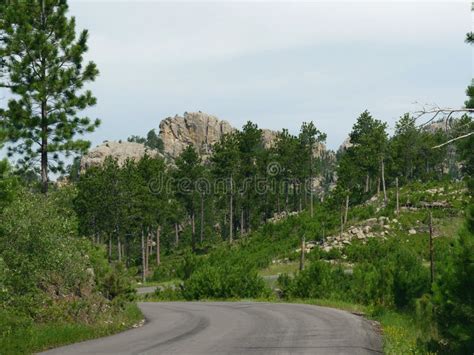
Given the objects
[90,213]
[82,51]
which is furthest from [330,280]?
[90,213]

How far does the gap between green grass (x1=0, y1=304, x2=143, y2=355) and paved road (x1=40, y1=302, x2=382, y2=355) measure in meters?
0.58

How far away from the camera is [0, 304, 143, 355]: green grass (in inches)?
588

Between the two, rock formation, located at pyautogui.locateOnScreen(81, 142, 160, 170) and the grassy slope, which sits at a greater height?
rock formation, located at pyautogui.locateOnScreen(81, 142, 160, 170)

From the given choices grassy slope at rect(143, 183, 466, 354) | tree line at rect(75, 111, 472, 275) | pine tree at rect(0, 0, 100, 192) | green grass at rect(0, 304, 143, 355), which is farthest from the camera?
tree line at rect(75, 111, 472, 275)

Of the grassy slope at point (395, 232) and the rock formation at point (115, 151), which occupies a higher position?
the rock formation at point (115, 151)

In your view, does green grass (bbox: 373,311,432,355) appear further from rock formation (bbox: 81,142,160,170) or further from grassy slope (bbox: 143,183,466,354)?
rock formation (bbox: 81,142,160,170)

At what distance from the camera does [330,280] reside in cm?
3594

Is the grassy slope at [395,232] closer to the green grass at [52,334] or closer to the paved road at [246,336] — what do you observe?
the paved road at [246,336]

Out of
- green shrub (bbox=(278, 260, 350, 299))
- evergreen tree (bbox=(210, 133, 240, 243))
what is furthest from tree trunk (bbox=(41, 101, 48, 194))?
evergreen tree (bbox=(210, 133, 240, 243))

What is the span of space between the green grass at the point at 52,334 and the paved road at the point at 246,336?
0.58 metres

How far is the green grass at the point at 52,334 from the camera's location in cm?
1493

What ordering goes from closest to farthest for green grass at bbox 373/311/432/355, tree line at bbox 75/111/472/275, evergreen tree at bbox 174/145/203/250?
1. green grass at bbox 373/311/432/355
2. tree line at bbox 75/111/472/275
3. evergreen tree at bbox 174/145/203/250

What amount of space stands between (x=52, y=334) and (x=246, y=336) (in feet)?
18.4

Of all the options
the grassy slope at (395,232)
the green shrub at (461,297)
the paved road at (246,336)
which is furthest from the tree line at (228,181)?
the green shrub at (461,297)
